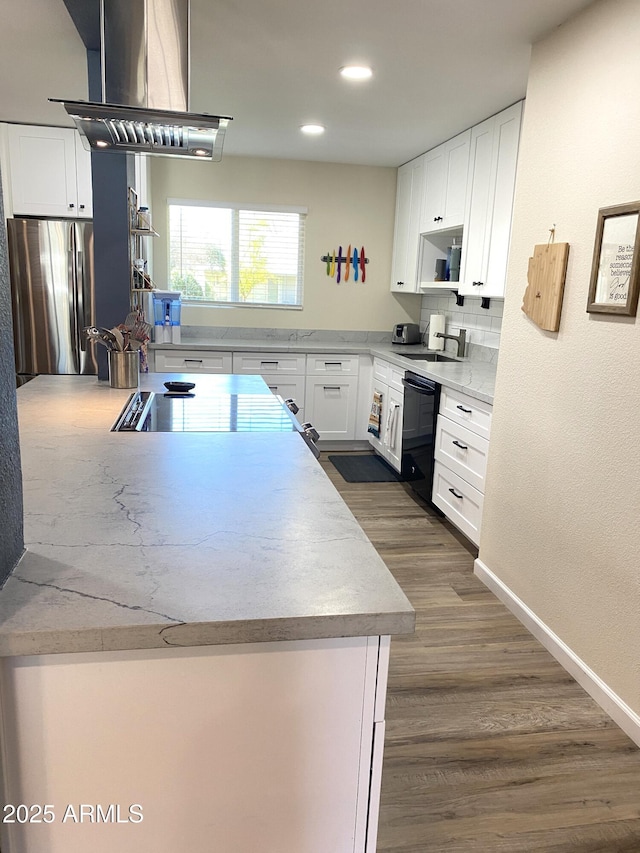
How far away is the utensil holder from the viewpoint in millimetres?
2787

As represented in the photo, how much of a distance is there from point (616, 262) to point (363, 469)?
117 inches

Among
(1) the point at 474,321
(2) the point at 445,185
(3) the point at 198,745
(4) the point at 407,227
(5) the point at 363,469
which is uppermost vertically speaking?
(2) the point at 445,185

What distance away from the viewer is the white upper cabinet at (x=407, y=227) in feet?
16.0

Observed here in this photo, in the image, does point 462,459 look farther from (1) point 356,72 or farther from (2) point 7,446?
(2) point 7,446

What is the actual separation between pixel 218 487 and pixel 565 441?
4.72 ft

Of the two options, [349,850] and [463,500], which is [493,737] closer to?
[349,850]

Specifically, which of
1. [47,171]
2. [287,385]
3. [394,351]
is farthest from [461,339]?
[47,171]

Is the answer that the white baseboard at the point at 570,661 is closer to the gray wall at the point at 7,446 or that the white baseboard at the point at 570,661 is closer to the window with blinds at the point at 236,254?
the gray wall at the point at 7,446

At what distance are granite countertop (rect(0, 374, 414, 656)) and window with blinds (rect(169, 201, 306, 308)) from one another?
369cm

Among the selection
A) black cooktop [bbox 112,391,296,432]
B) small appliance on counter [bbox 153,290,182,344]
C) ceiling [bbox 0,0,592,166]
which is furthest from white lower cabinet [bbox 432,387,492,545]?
small appliance on counter [bbox 153,290,182,344]

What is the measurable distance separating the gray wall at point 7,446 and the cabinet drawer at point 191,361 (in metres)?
3.79

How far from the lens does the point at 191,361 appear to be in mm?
4828

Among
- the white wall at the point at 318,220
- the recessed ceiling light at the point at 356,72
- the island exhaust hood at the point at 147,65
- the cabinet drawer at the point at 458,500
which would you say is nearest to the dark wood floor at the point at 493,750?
the cabinet drawer at the point at 458,500

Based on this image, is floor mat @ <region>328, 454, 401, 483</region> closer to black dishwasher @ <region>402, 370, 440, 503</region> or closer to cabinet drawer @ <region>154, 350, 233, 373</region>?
black dishwasher @ <region>402, 370, 440, 503</region>
